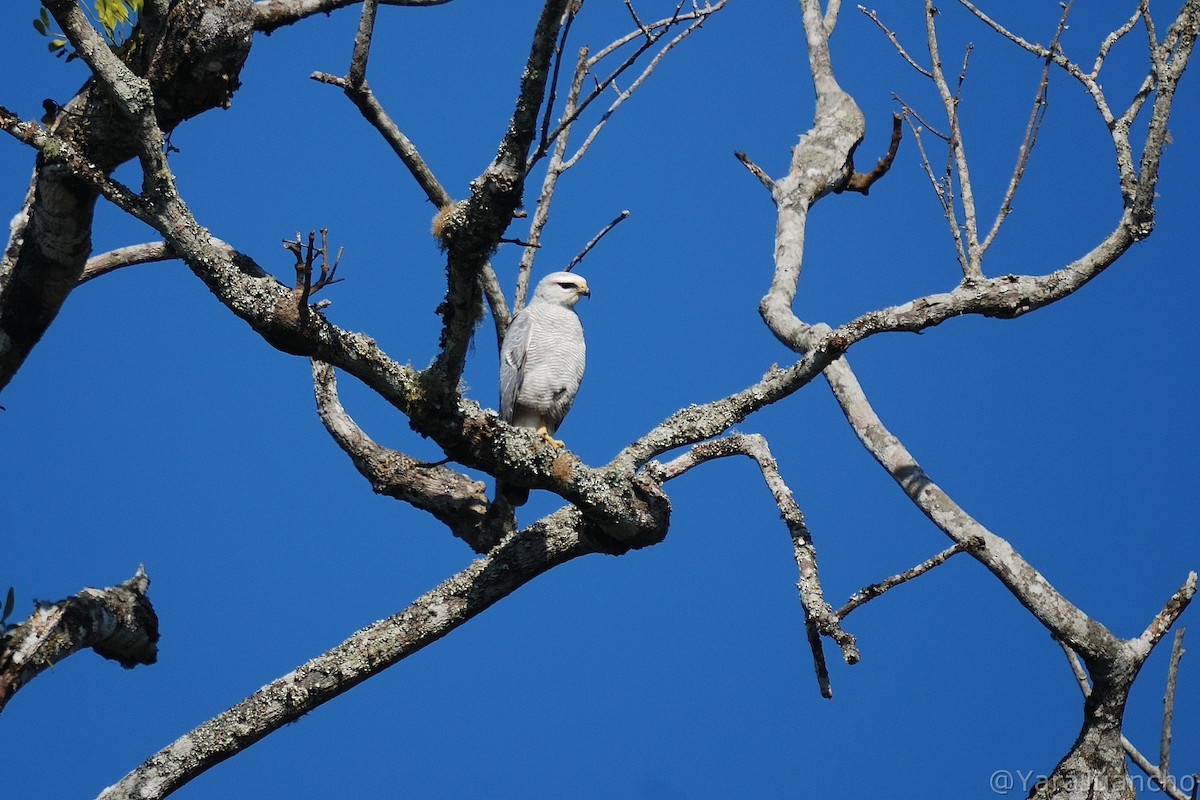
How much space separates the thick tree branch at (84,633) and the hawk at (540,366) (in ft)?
8.05

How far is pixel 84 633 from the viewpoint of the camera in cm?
438

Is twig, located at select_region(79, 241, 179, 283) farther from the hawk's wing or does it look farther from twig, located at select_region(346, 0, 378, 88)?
the hawk's wing

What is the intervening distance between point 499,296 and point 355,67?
A: 5.12ft

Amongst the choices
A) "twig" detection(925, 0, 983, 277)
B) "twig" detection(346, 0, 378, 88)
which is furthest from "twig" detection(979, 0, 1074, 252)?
"twig" detection(346, 0, 378, 88)

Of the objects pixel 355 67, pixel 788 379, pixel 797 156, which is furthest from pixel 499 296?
pixel 788 379

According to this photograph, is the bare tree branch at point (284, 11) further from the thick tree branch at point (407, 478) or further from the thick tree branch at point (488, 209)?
the thick tree branch at point (488, 209)

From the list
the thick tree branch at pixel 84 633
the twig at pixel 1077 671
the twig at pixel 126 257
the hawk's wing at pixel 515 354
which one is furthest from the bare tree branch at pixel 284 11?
the twig at pixel 1077 671

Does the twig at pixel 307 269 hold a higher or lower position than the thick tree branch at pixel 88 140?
lower

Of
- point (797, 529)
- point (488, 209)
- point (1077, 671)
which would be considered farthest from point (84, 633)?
point (1077, 671)

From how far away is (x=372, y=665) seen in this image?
4.28m

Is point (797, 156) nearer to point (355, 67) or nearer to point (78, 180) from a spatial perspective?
point (355, 67)

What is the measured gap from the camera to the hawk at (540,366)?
6.36 metres

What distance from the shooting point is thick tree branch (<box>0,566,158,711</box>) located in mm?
4121

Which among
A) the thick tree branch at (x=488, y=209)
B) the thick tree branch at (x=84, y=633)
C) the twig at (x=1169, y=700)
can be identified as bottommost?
the twig at (x=1169, y=700)
